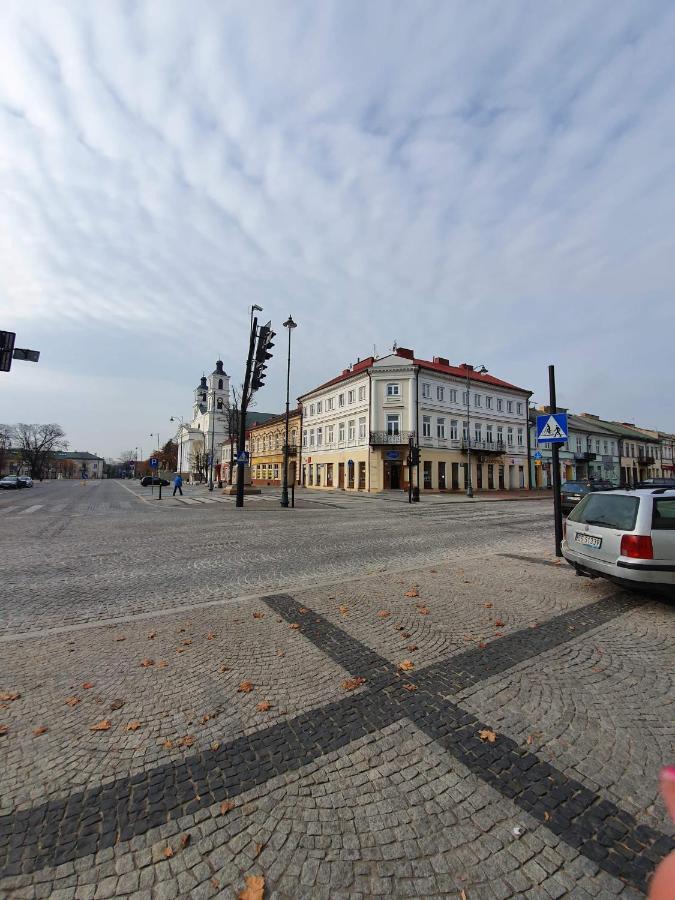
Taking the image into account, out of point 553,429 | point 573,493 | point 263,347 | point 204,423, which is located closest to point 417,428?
point 573,493

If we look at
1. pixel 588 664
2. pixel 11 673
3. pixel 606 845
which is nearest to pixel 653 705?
pixel 588 664

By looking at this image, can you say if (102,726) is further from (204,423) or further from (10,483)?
(204,423)

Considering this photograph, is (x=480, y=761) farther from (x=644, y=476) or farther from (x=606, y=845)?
(x=644, y=476)

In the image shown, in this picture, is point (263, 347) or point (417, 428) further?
point (417, 428)

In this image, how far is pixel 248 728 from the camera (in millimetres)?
2791

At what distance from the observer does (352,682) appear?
340 cm

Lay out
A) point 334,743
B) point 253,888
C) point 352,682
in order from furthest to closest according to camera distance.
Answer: point 352,682, point 334,743, point 253,888

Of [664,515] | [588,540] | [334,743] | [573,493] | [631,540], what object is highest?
[664,515]

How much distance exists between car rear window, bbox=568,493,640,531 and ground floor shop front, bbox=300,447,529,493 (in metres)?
25.3

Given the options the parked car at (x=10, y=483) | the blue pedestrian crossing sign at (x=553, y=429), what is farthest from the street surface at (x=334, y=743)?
the parked car at (x=10, y=483)

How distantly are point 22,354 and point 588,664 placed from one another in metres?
11.4

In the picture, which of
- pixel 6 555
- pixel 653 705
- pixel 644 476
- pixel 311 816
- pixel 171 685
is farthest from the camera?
pixel 644 476

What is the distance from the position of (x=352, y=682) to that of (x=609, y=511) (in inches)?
178

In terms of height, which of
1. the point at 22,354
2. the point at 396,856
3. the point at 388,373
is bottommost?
the point at 396,856
